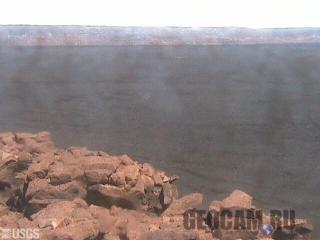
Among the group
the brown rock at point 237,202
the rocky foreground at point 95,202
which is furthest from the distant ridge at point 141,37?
the brown rock at point 237,202

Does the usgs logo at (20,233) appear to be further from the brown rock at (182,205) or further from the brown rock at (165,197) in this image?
the brown rock at (165,197)

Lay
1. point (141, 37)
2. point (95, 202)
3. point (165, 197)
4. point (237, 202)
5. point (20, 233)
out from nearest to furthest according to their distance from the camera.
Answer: point (20, 233) < point (237, 202) < point (95, 202) < point (165, 197) < point (141, 37)

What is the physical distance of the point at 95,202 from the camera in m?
7.93

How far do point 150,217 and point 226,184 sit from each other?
455 cm

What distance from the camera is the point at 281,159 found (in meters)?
14.0

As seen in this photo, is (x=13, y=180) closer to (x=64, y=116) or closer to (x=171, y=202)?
(x=171, y=202)

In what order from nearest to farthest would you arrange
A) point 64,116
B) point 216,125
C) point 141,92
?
1. point 216,125
2. point 64,116
3. point 141,92

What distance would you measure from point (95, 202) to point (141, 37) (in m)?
56.2

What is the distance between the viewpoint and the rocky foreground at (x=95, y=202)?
6.21 m

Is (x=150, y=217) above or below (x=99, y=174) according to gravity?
below

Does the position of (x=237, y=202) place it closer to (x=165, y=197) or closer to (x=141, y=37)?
(x=165, y=197)

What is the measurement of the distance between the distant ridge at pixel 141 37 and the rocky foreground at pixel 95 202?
147 ft

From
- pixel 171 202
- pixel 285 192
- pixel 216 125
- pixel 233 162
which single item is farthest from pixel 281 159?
pixel 171 202

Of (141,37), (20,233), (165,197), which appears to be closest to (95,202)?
(165,197)
